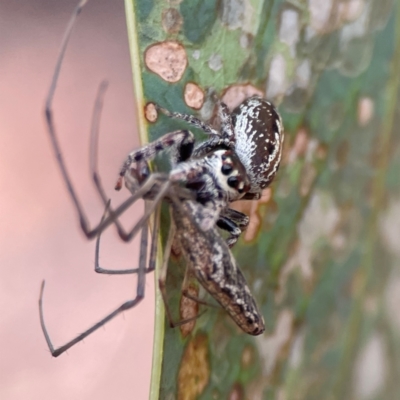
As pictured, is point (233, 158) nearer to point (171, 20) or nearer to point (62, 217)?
point (171, 20)

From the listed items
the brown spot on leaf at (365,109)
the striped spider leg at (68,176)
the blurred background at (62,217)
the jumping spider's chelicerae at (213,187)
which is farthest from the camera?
the blurred background at (62,217)

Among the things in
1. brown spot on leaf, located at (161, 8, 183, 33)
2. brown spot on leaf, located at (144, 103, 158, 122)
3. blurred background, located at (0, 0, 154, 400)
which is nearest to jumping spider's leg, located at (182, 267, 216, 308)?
brown spot on leaf, located at (144, 103, 158, 122)

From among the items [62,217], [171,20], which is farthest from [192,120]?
[62,217]

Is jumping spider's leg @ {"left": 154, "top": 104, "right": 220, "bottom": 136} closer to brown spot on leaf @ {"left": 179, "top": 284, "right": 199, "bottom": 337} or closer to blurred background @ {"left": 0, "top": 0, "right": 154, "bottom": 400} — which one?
brown spot on leaf @ {"left": 179, "top": 284, "right": 199, "bottom": 337}

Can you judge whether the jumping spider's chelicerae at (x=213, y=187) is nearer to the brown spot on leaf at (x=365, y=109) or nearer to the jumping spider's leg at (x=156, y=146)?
the jumping spider's leg at (x=156, y=146)

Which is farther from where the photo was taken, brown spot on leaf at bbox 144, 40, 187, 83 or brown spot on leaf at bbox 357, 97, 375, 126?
brown spot on leaf at bbox 357, 97, 375, 126

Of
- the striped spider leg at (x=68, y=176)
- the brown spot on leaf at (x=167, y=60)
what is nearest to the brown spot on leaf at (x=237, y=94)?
the brown spot on leaf at (x=167, y=60)

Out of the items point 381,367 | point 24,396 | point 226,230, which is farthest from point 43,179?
point 381,367

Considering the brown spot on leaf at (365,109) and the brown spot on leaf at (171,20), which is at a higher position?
the brown spot on leaf at (171,20)
